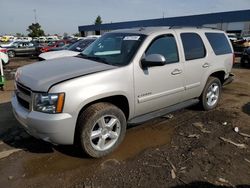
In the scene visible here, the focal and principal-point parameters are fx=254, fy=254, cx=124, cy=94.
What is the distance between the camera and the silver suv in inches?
128

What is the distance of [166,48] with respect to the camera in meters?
4.41

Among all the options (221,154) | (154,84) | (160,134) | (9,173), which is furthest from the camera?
(160,134)

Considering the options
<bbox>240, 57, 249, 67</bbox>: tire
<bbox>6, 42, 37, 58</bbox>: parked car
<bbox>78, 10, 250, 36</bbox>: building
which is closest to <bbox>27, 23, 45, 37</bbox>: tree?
<bbox>78, 10, 250, 36</bbox>: building

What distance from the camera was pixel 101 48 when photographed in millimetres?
4660

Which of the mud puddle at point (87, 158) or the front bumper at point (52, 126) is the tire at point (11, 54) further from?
the front bumper at point (52, 126)

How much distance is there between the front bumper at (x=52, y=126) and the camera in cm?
317

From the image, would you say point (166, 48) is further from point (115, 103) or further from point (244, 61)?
point (244, 61)

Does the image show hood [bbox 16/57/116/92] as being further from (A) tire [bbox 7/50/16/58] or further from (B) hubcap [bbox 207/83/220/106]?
(A) tire [bbox 7/50/16/58]

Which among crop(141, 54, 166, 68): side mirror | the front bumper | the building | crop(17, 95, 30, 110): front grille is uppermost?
the building

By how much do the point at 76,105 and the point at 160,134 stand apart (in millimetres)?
1885

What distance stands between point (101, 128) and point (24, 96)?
117cm

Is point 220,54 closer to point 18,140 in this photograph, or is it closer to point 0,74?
point 18,140

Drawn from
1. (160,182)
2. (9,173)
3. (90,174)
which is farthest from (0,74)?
(160,182)

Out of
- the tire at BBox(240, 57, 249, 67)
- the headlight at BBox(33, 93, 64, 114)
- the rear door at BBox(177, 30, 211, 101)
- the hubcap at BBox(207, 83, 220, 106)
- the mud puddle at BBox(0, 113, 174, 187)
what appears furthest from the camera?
the tire at BBox(240, 57, 249, 67)
